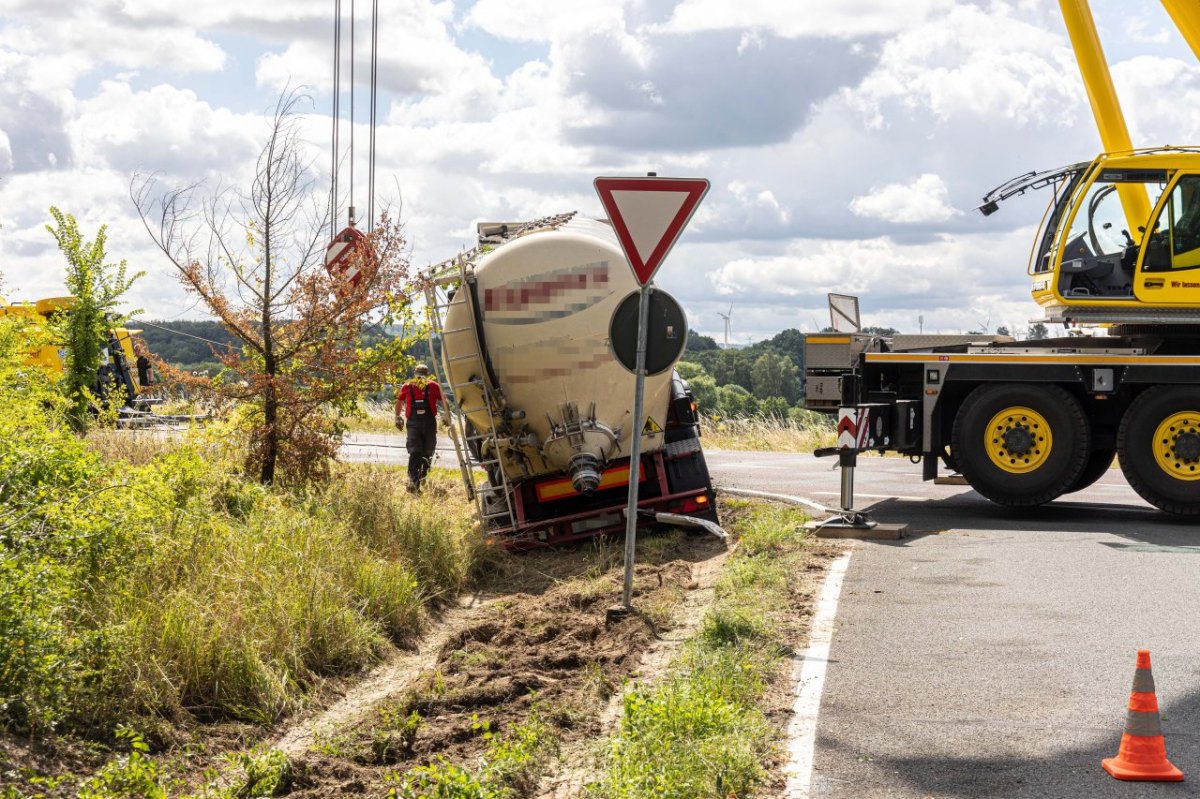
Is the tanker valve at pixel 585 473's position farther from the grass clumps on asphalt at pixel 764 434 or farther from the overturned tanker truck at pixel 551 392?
the grass clumps on asphalt at pixel 764 434

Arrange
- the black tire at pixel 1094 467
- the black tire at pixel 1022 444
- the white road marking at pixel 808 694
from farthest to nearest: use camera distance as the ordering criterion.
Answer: the black tire at pixel 1094 467
the black tire at pixel 1022 444
the white road marking at pixel 808 694

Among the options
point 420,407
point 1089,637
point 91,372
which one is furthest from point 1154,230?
point 91,372

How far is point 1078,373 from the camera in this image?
1341 cm

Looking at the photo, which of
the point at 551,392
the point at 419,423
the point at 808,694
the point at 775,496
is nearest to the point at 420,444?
the point at 419,423

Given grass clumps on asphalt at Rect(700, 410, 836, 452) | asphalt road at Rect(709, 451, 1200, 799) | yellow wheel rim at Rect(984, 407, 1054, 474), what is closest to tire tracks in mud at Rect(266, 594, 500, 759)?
asphalt road at Rect(709, 451, 1200, 799)

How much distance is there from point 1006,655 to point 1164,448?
6.67 m

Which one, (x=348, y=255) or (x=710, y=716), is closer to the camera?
(x=710, y=716)

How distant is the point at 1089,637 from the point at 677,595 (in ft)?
9.69

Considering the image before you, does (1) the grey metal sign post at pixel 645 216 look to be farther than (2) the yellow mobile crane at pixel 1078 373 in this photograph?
No

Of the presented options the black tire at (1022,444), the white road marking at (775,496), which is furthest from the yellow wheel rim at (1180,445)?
the white road marking at (775,496)

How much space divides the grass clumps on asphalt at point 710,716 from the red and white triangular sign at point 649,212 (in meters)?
2.34

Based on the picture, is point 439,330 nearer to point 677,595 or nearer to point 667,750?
point 677,595

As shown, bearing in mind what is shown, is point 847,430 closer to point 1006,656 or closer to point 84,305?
point 1006,656

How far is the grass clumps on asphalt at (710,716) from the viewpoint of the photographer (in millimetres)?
5289
